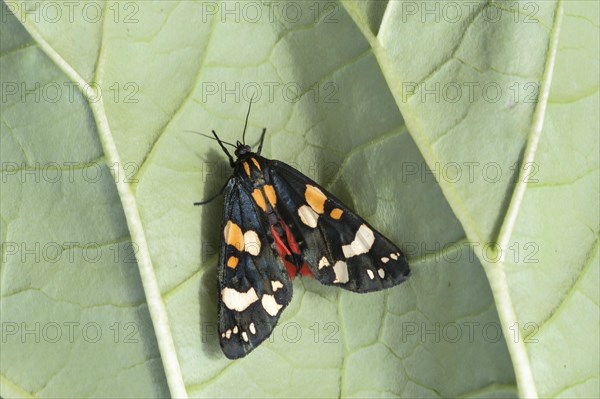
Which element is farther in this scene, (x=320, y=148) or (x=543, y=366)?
(x=320, y=148)

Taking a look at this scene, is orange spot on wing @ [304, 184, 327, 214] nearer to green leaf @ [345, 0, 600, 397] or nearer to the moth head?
the moth head

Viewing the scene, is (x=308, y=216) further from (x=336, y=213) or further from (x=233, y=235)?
(x=233, y=235)

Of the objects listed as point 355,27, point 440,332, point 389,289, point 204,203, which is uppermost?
point 355,27

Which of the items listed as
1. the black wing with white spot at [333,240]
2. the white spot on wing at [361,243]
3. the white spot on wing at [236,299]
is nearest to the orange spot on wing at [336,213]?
the black wing with white spot at [333,240]

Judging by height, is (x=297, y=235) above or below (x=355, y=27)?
below

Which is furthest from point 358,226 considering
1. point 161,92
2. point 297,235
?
point 161,92

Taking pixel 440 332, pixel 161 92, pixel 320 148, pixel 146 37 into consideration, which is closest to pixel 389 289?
pixel 440 332

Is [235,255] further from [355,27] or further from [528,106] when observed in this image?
[528,106]
